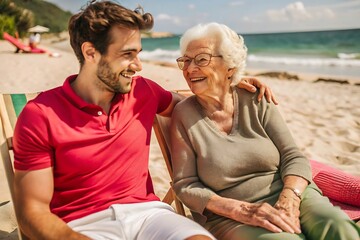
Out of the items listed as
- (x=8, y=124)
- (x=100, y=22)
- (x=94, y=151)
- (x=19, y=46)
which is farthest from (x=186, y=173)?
(x=19, y=46)

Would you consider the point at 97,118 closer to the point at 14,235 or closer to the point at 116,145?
the point at 116,145

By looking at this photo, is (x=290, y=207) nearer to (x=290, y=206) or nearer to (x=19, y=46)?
(x=290, y=206)

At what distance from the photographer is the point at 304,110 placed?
7363mm

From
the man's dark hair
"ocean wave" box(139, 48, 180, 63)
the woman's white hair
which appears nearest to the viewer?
the man's dark hair

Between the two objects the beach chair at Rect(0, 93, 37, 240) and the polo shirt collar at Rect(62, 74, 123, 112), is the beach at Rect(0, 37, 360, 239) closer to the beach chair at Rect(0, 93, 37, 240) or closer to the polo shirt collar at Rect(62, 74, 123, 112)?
the beach chair at Rect(0, 93, 37, 240)

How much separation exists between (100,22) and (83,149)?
723 millimetres

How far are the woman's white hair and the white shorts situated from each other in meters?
1.11

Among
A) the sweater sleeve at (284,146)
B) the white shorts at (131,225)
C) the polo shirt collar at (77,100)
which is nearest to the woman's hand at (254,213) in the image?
the white shorts at (131,225)

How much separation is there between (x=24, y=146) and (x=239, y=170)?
4.20 ft

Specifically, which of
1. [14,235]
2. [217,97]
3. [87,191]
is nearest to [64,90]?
[87,191]

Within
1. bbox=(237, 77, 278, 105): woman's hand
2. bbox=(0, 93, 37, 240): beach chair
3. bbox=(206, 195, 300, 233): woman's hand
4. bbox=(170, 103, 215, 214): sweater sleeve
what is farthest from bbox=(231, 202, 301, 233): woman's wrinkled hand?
bbox=(0, 93, 37, 240): beach chair

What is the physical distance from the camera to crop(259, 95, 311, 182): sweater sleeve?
8.07ft

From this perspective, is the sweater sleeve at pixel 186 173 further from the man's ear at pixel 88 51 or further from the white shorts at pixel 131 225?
the man's ear at pixel 88 51

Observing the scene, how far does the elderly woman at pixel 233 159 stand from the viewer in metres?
2.21
